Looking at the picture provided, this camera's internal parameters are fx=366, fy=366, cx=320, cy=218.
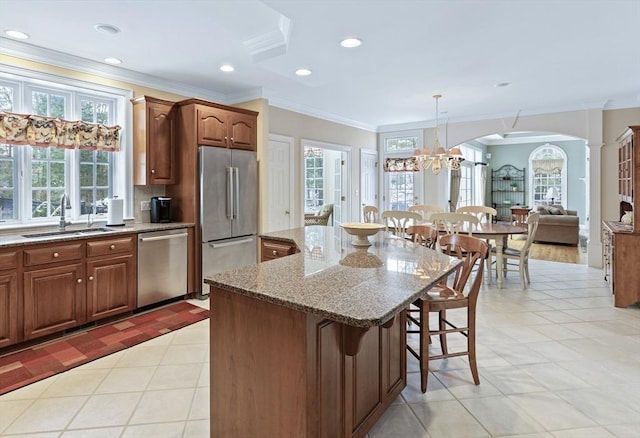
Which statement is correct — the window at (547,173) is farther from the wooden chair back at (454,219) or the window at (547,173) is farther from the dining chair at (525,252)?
the wooden chair back at (454,219)

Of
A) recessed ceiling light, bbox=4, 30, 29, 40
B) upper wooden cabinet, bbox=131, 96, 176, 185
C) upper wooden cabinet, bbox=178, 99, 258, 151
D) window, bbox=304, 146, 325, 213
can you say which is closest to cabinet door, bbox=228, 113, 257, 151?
upper wooden cabinet, bbox=178, 99, 258, 151

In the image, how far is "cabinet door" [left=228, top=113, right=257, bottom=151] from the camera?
14.6ft

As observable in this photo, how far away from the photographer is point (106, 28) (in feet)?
9.89

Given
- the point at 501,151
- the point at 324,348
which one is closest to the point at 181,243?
the point at 324,348

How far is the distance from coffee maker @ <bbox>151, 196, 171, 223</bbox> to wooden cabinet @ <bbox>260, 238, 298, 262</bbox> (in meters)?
1.64

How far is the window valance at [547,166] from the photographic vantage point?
11.0m

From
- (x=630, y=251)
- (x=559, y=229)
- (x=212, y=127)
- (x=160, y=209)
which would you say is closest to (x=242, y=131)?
(x=212, y=127)

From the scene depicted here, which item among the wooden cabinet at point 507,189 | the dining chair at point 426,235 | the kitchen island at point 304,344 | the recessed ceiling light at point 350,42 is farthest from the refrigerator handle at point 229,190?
the wooden cabinet at point 507,189

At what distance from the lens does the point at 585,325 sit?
3.38m

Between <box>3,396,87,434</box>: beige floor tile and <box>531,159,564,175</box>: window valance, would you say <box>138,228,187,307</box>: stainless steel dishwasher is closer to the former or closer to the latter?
<box>3,396,87,434</box>: beige floor tile

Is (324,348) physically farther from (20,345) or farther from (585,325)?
(585,325)

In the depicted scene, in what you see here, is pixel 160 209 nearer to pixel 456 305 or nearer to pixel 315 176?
pixel 456 305

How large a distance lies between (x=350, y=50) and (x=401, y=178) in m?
4.41

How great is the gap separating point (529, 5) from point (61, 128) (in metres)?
4.16
